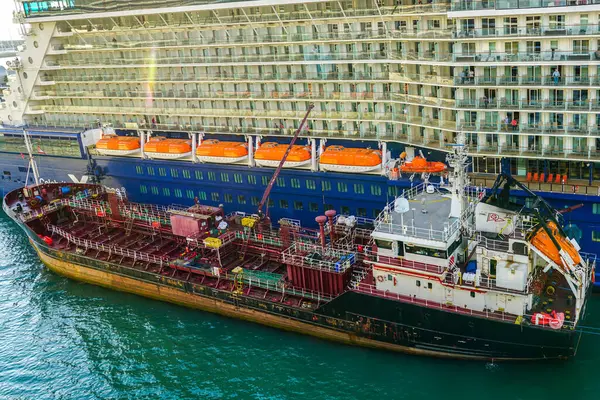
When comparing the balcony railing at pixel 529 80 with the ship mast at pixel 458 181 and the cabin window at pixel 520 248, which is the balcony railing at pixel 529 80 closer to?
the ship mast at pixel 458 181

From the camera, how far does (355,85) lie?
42688mm

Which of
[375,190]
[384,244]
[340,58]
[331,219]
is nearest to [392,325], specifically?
[384,244]

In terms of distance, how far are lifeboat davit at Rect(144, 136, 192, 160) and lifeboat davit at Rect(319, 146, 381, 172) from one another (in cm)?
1242

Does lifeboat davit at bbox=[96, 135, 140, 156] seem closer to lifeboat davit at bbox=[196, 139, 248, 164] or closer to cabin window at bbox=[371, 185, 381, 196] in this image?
lifeboat davit at bbox=[196, 139, 248, 164]

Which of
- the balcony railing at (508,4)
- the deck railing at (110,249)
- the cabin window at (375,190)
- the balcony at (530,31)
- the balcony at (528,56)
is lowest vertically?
the deck railing at (110,249)

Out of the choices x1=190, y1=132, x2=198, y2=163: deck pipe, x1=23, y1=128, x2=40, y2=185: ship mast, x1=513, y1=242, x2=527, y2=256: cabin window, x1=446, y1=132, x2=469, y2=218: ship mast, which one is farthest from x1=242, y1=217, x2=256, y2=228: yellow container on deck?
x1=23, y1=128, x2=40, y2=185: ship mast

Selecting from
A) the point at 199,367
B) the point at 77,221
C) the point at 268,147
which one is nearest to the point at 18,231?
the point at 77,221

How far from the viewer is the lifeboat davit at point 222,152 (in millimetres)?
45719

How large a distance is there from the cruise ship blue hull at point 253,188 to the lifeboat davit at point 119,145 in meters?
0.71

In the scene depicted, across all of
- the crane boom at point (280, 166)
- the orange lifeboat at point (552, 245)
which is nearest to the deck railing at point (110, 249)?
the crane boom at point (280, 166)

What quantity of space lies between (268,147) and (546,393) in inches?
996

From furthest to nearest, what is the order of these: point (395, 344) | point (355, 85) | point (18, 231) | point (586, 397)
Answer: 1. point (18, 231)
2. point (355, 85)
3. point (395, 344)
4. point (586, 397)

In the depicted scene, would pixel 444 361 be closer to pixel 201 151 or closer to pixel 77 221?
pixel 201 151

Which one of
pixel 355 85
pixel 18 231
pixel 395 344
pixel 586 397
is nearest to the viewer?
pixel 586 397
